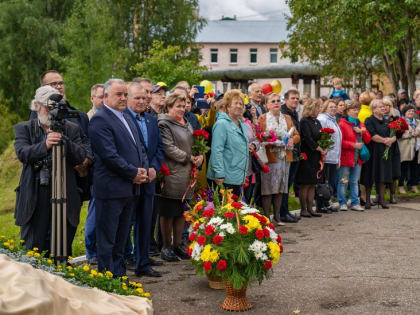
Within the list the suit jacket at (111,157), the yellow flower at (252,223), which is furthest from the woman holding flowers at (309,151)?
the yellow flower at (252,223)

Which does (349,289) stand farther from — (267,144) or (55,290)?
(267,144)

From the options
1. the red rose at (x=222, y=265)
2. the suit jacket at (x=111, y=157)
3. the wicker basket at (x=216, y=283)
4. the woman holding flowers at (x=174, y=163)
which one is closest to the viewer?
the red rose at (x=222, y=265)

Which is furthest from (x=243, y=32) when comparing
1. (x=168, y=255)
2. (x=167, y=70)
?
(x=168, y=255)

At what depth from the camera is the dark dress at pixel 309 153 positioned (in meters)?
11.4

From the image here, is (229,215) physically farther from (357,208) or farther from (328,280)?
(357,208)

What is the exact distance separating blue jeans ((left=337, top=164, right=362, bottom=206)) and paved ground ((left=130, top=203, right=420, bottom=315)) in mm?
2077

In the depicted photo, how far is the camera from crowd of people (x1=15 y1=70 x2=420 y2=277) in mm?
A: 6402

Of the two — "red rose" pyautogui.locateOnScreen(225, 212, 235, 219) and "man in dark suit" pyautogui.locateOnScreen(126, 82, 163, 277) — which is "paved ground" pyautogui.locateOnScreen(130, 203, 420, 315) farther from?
"red rose" pyautogui.locateOnScreen(225, 212, 235, 219)

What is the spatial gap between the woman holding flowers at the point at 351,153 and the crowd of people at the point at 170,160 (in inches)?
0.8

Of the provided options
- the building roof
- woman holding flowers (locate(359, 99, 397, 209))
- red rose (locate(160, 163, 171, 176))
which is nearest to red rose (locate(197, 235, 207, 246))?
red rose (locate(160, 163, 171, 176))

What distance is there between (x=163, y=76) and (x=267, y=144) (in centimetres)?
2285

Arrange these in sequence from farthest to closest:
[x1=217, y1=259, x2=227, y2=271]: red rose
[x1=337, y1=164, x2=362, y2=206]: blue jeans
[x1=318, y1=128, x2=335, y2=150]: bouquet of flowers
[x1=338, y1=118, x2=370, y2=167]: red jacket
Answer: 1. [x1=337, y1=164, x2=362, y2=206]: blue jeans
2. [x1=338, y1=118, x2=370, y2=167]: red jacket
3. [x1=318, y1=128, x2=335, y2=150]: bouquet of flowers
4. [x1=217, y1=259, x2=227, y2=271]: red rose

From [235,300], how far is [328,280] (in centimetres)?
149

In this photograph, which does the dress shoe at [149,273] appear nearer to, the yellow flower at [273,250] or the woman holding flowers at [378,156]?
the yellow flower at [273,250]
